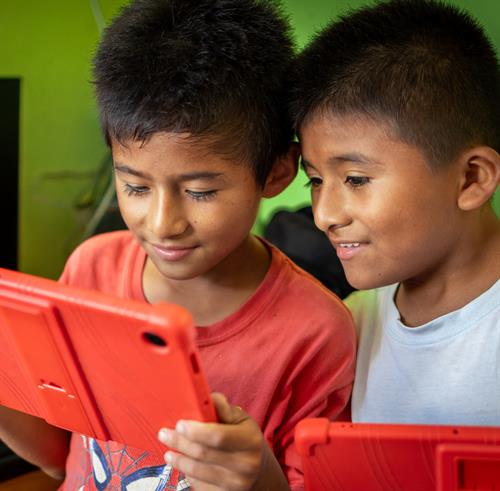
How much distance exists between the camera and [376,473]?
0.63 m

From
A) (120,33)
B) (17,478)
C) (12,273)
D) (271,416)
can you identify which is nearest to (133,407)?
(12,273)

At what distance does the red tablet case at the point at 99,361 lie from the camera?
54 cm

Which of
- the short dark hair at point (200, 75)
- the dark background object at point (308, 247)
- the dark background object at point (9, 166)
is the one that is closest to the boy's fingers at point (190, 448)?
the short dark hair at point (200, 75)

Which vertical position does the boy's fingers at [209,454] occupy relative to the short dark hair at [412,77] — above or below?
below

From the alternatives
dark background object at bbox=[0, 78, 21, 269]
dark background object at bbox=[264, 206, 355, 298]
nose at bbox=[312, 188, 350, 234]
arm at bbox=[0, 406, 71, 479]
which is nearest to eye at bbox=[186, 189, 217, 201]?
nose at bbox=[312, 188, 350, 234]

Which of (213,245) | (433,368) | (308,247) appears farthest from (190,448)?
→ (308,247)

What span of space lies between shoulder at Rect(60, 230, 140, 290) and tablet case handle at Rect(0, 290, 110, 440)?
0.78ft

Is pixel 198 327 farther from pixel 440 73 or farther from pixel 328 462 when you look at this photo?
pixel 440 73

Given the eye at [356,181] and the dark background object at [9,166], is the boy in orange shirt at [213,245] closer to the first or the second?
the eye at [356,181]

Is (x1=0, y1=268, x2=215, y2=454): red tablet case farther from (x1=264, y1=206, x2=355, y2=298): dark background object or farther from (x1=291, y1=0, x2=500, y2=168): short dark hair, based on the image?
(x1=264, y1=206, x2=355, y2=298): dark background object

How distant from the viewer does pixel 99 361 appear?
23.9 inches

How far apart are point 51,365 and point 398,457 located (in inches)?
11.6

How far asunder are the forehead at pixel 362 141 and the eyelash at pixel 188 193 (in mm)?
128

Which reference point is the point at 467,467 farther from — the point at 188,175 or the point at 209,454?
the point at 188,175
